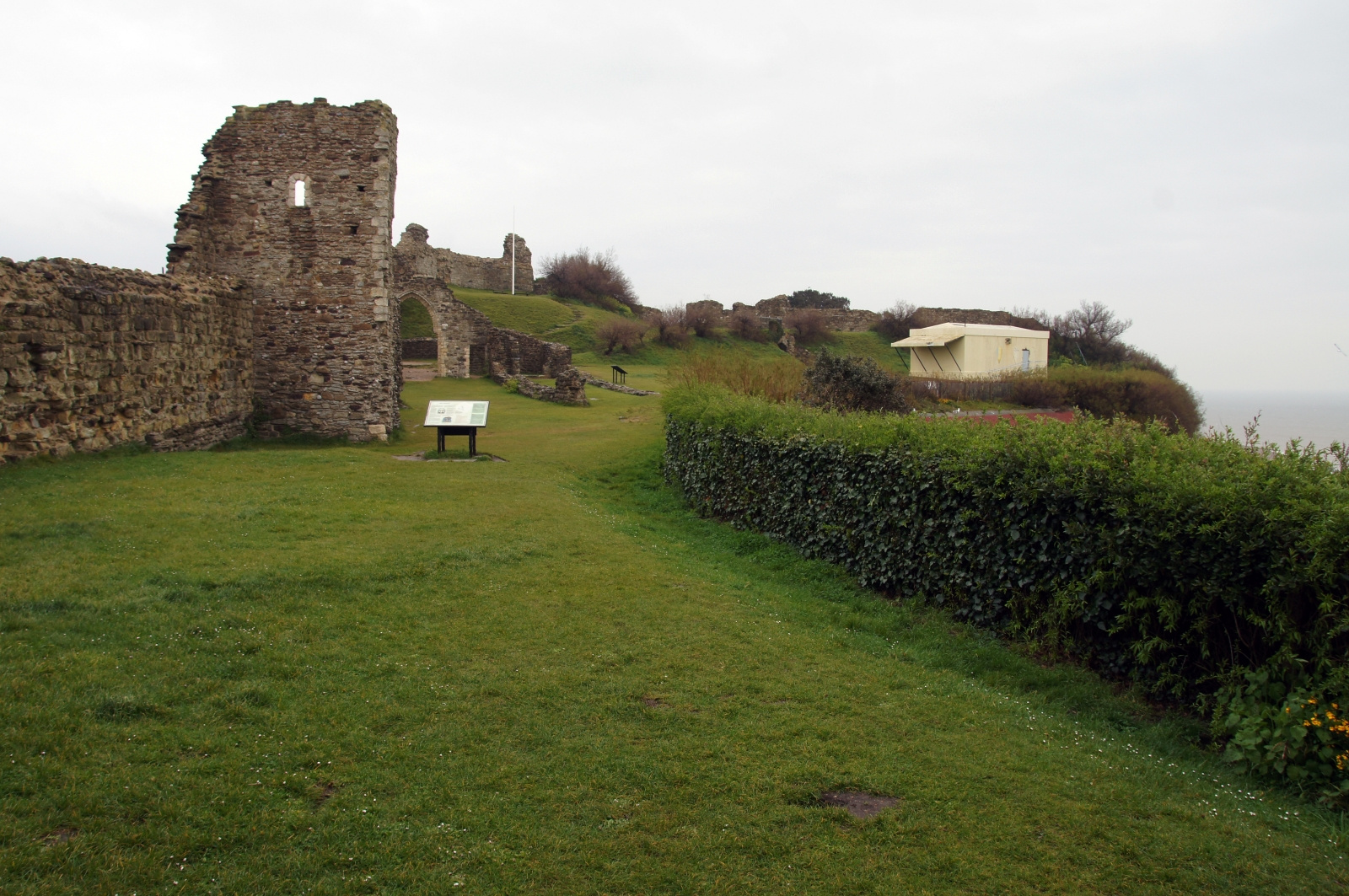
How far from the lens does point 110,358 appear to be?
34.7 ft

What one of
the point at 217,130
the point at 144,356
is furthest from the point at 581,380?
the point at 144,356

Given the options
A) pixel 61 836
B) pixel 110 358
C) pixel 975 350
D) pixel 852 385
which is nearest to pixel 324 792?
pixel 61 836

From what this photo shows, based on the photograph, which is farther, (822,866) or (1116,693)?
(1116,693)

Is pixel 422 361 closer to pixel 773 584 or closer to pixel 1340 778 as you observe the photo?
pixel 773 584

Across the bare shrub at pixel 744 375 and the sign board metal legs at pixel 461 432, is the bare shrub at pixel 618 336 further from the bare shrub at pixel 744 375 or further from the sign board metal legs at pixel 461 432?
the sign board metal legs at pixel 461 432

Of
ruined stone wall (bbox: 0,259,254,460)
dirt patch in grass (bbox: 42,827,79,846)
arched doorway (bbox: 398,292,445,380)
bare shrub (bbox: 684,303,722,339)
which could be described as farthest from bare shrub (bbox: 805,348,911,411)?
bare shrub (bbox: 684,303,722,339)

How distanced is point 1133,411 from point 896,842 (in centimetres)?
2315

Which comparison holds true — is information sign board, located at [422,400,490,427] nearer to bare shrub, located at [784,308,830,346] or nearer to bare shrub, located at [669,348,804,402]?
bare shrub, located at [669,348,804,402]

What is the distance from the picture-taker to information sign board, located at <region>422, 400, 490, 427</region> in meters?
13.9

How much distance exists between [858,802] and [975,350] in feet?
91.0

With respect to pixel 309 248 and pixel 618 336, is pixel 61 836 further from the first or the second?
pixel 618 336

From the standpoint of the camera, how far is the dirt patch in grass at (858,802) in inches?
151

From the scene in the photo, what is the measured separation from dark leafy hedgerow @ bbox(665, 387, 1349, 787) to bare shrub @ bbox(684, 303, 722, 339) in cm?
3507

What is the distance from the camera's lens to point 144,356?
11.4 m
